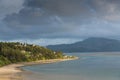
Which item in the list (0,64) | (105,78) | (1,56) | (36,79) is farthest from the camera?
(1,56)

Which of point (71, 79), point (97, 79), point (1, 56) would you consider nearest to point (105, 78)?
point (97, 79)

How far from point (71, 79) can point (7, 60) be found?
100396 millimetres

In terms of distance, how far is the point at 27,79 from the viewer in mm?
101500

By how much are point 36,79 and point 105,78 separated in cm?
2210

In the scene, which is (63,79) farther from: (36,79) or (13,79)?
(13,79)

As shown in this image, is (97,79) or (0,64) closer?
(97,79)

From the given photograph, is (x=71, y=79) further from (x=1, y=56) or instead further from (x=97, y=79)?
(x=1, y=56)

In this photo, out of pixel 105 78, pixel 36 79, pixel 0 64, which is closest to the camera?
pixel 36 79

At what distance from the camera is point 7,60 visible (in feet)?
651

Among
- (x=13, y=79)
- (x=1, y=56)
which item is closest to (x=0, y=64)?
(x=1, y=56)

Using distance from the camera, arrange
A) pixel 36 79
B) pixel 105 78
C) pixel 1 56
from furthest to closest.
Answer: pixel 1 56 < pixel 105 78 < pixel 36 79

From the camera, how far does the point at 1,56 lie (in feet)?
642

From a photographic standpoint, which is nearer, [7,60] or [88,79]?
[88,79]

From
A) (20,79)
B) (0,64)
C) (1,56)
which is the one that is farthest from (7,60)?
(20,79)
